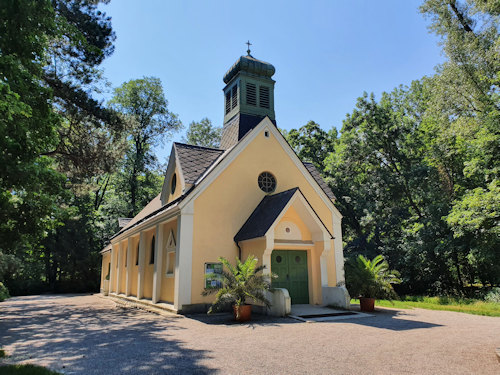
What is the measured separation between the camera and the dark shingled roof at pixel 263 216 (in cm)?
1361

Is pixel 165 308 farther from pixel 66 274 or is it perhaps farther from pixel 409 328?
pixel 66 274

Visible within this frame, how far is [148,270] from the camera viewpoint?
61.8 ft

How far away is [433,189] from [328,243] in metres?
13.1

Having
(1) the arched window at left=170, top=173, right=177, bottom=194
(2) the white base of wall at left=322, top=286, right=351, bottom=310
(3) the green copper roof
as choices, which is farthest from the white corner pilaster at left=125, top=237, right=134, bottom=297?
(2) the white base of wall at left=322, top=286, right=351, bottom=310

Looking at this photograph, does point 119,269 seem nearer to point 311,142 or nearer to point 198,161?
point 198,161

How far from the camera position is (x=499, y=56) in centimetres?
1723

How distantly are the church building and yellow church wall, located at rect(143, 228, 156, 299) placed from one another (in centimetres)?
5

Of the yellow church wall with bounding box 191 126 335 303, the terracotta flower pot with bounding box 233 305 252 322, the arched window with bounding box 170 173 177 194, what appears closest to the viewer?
the terracotta flower pot with bounding box 233 305 252 322

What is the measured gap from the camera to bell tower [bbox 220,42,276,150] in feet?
59.2

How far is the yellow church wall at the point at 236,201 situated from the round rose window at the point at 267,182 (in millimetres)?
214

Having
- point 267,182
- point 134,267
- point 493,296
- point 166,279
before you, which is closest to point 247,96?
point 267,182

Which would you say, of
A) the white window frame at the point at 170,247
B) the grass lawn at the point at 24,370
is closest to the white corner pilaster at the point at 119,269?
the white window frame at the point at 170,247

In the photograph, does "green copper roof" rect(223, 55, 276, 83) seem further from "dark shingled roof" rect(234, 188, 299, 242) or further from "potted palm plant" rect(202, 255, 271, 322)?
"potted palm plant" rect(202, 255, 271, 322)

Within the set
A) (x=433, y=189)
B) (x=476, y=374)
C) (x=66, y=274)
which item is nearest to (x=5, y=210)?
(x=476, y=374)
